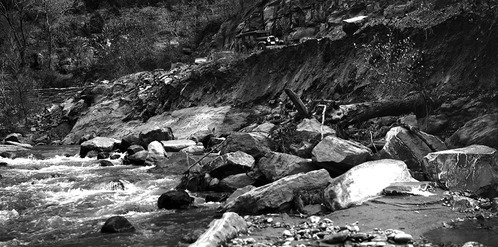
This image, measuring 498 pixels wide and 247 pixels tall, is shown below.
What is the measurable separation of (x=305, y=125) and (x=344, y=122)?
5.23ft

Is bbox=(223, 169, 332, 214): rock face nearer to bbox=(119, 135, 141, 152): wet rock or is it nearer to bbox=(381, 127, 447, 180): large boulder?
bbox=(381, 127, 447, 180): large boulder

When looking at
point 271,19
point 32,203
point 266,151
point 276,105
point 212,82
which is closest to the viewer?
point 32,203

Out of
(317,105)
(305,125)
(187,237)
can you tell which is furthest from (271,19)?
(187,237)

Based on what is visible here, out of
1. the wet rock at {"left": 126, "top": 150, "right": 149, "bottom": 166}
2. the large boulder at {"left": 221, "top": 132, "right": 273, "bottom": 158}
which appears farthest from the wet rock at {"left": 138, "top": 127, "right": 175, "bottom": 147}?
the large boulder at {"left": 221, "top": 132, "right": 273, "bottom": 158}

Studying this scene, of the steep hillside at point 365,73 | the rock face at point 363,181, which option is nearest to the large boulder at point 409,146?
the rock face at point 363,181

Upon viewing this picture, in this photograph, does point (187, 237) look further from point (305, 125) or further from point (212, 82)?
point (212, 82)

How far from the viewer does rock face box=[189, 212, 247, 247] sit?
6.15 meters

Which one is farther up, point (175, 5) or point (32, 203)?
point (175, 5)

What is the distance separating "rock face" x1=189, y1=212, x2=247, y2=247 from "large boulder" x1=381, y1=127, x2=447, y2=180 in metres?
4.18

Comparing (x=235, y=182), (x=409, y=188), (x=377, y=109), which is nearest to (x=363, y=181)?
(x=409, y=188)

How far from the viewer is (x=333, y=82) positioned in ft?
59.6

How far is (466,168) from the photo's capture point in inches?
316

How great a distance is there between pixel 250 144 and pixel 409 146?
4113 millimetres

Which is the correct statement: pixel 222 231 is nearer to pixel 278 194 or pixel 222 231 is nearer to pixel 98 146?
pixel 278 194
